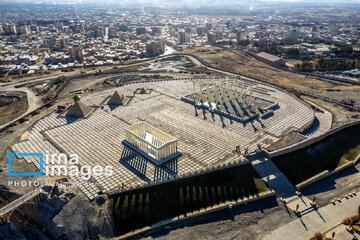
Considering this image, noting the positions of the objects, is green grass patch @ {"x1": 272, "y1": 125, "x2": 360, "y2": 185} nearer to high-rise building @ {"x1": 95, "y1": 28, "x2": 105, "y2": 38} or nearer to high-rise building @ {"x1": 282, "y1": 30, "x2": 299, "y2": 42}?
high-rise building @ {"x1": 282, "y1": 30, "x2": 299, "y2": 42}

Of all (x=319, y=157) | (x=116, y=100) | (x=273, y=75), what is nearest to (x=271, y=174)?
(x=319, y=157)

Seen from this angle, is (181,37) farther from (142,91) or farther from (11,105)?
(11,105)

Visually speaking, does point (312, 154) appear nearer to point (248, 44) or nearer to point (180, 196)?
point (180, 196)

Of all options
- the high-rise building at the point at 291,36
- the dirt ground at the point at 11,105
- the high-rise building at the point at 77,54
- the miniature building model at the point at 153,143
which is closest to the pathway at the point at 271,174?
the miniature building model at the point at 153,143

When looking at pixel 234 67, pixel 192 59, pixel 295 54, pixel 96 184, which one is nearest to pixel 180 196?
pixel 96 184

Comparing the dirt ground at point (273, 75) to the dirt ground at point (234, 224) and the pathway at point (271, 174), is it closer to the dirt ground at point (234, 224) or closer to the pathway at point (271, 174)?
the pathway at point (271, 174)

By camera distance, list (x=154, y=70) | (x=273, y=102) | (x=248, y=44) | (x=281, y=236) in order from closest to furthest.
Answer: (x=281, y=236) → (x=273, y=102) → (x=154, y=70) → (x=248, y=44)
